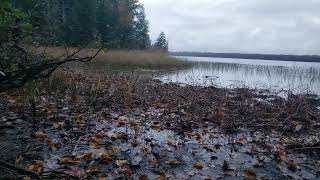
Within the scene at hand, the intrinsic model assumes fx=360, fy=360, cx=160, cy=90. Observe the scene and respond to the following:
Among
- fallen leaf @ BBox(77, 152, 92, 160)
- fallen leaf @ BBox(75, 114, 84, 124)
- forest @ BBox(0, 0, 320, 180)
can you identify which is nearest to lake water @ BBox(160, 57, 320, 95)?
forest @ BBox(0, 0, 320, 180)

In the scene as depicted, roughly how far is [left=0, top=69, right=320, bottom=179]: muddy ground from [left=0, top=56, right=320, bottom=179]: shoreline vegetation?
0.01 metres

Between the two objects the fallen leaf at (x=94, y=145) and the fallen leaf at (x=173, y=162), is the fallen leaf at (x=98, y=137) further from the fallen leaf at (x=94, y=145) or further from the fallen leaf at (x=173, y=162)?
the fallen leaf at (x=173, y=162)

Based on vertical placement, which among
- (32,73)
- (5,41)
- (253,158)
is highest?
(5,41)

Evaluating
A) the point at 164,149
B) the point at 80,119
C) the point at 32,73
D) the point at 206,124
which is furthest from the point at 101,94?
the point at 32,73

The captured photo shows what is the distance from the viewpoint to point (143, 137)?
605 centimetres

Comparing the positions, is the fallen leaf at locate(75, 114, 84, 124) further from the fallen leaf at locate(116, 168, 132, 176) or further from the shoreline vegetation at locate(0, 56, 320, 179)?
the fallen leaf at locate(116, 168, 132, 176)

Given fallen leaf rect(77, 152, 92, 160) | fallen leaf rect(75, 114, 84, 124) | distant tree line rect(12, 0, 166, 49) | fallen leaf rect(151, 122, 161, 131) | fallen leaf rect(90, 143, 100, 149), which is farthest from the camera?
distant tree line rect(12, 0, 166, 49)

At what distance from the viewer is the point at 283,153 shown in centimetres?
560

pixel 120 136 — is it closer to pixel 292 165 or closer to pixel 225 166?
pixel 225 166

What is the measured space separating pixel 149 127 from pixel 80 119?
1308 mm

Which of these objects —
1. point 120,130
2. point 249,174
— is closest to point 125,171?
point 249,174

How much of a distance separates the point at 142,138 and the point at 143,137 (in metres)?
0.07

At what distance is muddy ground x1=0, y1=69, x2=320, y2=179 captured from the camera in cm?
457

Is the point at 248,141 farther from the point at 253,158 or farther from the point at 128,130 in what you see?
the point at 128,130
